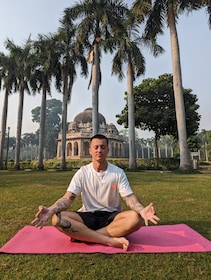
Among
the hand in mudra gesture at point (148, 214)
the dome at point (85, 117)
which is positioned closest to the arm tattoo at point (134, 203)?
the hand in mudra gesture at point (148, 214)

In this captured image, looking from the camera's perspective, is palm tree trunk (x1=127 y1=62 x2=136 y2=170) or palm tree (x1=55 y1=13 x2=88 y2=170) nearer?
palm tree trunk (x1=127 y1=62 x2=136 y2=170)

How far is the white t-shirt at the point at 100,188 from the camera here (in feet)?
9.55

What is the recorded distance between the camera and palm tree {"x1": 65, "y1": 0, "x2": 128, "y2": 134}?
16.1m

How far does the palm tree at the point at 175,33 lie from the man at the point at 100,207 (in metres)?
11.4

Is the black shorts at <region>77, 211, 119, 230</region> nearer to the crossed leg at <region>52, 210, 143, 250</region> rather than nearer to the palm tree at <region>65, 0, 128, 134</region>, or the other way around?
the crossed leg at <region>52, 210, 143, 250</region>

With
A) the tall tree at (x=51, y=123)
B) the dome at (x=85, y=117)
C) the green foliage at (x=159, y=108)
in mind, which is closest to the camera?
the green foliage at (x=159, y=108)

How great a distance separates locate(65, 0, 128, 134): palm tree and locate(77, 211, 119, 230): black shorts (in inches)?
511

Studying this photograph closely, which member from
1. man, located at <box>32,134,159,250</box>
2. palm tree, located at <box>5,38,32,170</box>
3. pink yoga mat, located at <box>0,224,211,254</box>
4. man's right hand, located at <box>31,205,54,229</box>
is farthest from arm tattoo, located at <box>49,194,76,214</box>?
palm tree, located at <box>5,38,32,170</box>

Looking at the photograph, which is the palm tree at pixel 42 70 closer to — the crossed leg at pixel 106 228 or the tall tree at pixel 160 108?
the tall tree at pixel 160 108

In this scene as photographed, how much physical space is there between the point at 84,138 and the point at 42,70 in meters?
21.4

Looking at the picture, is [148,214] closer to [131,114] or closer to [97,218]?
[97,218]

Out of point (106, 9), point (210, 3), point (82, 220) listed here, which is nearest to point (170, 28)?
point (210, 3)

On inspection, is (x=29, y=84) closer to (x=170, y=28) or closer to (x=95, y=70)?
(x=95, y=70)

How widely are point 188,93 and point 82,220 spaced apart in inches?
882
